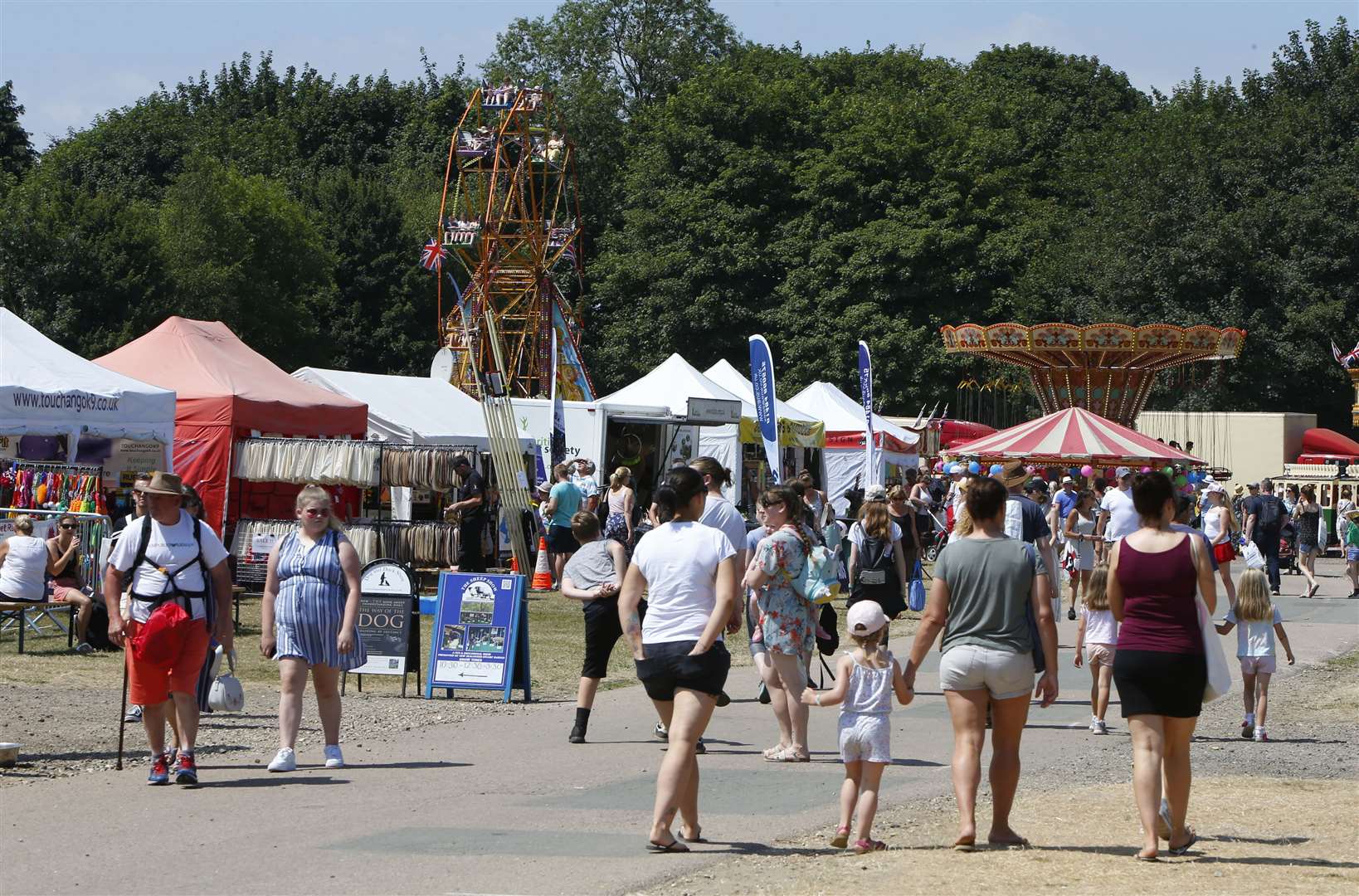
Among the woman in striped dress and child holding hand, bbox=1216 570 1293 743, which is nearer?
the woman in striped dress

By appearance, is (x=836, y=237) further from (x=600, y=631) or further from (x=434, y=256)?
(x=600, y=631)

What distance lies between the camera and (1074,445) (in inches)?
1289

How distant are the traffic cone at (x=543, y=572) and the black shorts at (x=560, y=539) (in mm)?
976

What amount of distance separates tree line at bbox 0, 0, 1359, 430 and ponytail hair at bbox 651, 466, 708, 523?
134 ft

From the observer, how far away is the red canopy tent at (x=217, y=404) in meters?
20.8

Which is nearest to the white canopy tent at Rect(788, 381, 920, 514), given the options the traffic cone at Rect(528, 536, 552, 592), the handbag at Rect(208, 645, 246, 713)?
the traffic cone at Rect(528, 536, 552, 592)

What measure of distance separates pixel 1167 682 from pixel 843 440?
28685 millimetres

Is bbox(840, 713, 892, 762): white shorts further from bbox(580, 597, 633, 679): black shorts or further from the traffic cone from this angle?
the traffic cone

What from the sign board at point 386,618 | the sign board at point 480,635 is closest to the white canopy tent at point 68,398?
the sign board at point 386,618

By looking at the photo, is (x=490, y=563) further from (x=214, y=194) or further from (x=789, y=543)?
(x=214, y=194)

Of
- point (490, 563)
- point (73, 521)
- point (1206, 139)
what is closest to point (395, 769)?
point (73, 521)

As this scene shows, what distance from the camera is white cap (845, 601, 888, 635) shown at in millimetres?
7309

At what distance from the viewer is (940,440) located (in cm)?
4447

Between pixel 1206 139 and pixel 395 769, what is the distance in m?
48.3
